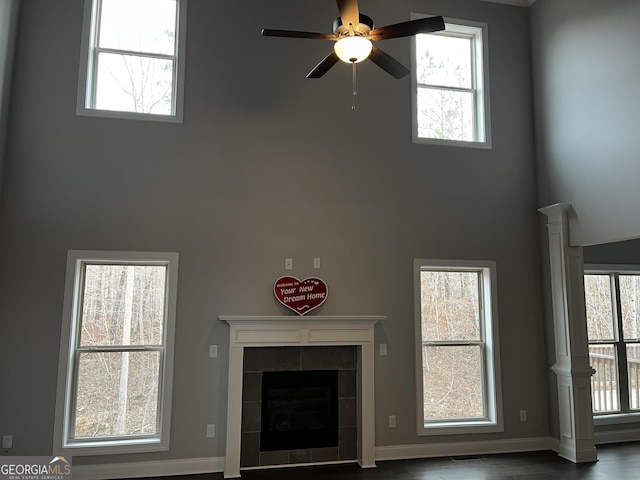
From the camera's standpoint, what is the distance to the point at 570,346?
4.98 metres

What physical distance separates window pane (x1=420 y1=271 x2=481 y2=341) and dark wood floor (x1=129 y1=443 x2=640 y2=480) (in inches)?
50.7

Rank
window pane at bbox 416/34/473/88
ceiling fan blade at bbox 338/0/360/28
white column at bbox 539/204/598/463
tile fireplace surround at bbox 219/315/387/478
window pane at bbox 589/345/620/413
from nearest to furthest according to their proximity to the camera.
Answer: ceiling fan blade at bbox 338/0/360/28 → tile fireplace surround at bbox 219/315/387/478 → white column at bbox 539/204/598/463 → window pane at bbox 416/34/473/88 → window pane at bbox 589/345/620/413

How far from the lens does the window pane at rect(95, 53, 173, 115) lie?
4820 millimetres

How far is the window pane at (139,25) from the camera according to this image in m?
4.92

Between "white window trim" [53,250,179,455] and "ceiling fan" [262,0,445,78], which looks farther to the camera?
"white window trim" [53,250,179,455]

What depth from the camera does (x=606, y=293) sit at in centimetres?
599

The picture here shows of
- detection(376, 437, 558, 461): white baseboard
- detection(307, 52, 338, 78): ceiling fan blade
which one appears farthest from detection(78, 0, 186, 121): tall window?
detection(376, 437, 558, 461): white baseboard

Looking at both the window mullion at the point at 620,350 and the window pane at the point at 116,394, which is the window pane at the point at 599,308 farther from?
the window pane at the point at 116,394

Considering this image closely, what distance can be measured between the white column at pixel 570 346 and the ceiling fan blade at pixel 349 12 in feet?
11.0

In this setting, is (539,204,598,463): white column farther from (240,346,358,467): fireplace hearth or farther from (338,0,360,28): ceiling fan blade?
(338,0,360,28): ceiling fan blade

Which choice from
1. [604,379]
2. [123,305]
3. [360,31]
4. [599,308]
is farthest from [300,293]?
[604,379]

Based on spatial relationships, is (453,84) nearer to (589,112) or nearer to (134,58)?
(589,112)

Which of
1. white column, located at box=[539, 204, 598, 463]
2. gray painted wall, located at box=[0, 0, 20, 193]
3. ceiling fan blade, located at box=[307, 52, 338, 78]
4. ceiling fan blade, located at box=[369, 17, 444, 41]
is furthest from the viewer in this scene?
white column, located at box=[539, 204, 598, 463]

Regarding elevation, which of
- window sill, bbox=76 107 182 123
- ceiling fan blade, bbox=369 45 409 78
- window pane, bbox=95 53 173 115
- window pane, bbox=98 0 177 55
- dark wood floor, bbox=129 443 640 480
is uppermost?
window pane, bbox=98 0 177 55
